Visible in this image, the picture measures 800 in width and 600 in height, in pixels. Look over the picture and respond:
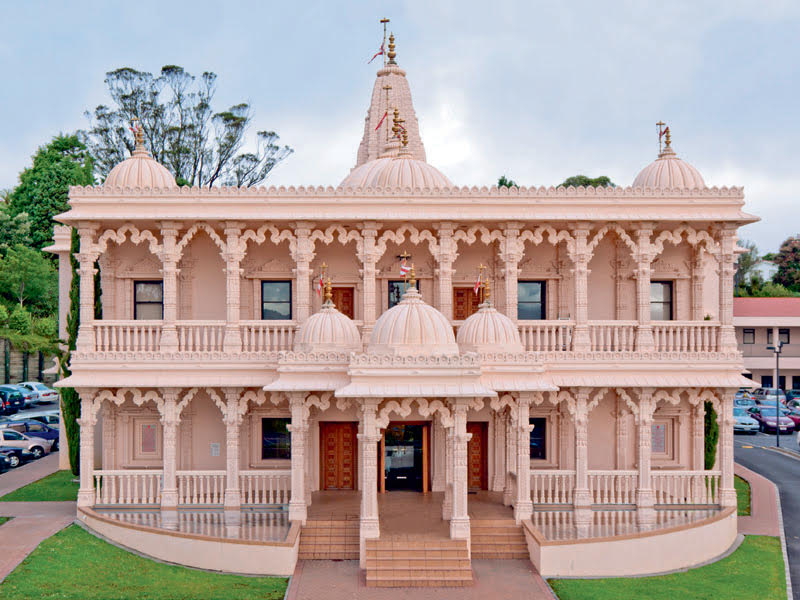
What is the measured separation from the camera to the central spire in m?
28.8

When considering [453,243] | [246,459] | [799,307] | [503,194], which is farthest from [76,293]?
[799,307]

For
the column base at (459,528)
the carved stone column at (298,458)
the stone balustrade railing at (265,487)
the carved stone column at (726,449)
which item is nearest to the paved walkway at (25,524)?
the stone balustrade railing at (265,487)

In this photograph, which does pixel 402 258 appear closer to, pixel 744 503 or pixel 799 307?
pixel 744 503

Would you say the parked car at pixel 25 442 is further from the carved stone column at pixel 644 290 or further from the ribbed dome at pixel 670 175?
the ribbed dome at pixel 670 175

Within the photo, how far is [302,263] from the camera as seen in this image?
70.1ft

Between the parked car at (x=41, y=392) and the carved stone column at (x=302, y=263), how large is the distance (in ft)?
110

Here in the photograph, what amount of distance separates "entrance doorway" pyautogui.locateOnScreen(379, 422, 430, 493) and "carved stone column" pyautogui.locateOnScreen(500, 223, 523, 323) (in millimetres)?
4413

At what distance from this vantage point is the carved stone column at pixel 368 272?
21.5 meters

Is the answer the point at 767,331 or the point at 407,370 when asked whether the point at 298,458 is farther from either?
the point at 767,331

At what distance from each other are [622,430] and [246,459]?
11291mm

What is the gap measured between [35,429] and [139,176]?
1771 centimetres

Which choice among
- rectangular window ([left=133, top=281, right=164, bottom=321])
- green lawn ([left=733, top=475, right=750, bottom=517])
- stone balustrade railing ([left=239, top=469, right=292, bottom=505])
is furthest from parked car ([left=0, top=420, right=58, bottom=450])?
green lawn ([left=733, top=475, right=750, bottom=517])

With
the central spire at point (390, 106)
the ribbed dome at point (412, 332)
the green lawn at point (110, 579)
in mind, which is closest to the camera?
the green lawn at point (110, 579)

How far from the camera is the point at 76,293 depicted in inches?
995
